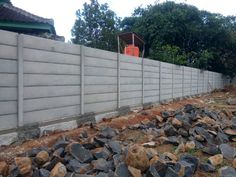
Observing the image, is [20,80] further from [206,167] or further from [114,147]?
[206,167]

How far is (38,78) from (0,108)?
1104 millimetres

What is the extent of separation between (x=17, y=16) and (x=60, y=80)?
4.13 m

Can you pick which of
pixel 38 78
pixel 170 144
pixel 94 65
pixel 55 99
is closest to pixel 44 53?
pixel 38 78

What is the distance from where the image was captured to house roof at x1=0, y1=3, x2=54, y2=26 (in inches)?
391

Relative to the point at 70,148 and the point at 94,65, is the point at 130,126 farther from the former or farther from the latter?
the point at 70,148

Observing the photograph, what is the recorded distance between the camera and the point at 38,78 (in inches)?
247

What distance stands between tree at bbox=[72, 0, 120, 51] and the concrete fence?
27.1 metres

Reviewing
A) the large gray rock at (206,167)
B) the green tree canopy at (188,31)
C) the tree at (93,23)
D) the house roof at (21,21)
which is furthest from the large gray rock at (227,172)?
the tree at (93,23)

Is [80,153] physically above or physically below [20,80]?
below

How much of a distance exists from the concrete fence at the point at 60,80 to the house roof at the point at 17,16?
2.58 m

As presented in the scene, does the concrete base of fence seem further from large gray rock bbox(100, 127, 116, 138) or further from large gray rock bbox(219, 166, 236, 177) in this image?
large gray rock bbox(219, 166, 236, 177)

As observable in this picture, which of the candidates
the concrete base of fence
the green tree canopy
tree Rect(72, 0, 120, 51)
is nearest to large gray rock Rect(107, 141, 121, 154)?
the concrete base of fence

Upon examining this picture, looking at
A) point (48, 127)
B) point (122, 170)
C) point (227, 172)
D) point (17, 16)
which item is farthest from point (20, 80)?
point (17, 16)

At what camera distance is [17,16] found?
10.2 metres
